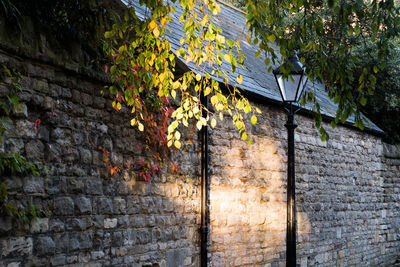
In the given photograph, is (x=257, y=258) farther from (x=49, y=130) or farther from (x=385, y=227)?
(x=385, y=227)

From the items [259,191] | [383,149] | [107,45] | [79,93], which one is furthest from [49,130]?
[383,149]

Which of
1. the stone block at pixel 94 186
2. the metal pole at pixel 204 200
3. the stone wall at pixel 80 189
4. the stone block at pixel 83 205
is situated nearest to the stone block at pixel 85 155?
the stone wall at pixel 80 189

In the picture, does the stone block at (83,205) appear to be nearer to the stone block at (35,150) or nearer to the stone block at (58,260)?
the stone block at (58,260)

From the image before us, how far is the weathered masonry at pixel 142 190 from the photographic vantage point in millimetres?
5434

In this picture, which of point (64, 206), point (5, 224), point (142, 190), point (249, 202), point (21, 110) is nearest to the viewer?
point (5, 224)

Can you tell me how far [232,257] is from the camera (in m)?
8.39

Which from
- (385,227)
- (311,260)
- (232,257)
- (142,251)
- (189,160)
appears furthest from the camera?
(385,227)

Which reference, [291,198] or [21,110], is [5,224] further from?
[291,198]

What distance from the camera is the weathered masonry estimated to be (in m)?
5.43

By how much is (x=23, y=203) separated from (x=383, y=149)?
36.1 ft

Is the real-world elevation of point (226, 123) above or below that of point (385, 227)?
above

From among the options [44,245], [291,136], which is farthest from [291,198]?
[44,245]

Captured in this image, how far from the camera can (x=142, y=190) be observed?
6.87 m

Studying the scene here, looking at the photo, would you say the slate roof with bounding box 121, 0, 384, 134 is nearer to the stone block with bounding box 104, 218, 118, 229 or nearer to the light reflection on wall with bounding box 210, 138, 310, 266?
the light reflection on wall with bounding box 210, 138, 310, 266
